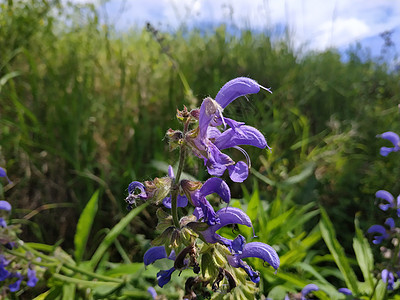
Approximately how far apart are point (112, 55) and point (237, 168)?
347 centimetres

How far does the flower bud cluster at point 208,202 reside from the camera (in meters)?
0.86

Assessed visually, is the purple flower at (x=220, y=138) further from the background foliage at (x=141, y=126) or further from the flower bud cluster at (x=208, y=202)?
the background foliage at (x=141, y=126)

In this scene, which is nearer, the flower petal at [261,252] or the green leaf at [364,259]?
the flower petal at [261,252]

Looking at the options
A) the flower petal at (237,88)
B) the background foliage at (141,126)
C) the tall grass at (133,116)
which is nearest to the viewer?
the flower petal at (237,88)

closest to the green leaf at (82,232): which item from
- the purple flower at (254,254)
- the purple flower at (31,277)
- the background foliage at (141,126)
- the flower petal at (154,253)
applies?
the background foliage at (141,126)

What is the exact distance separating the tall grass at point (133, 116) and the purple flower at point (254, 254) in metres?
1.11

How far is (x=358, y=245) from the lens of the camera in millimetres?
2164

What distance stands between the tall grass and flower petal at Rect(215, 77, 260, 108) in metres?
1.13

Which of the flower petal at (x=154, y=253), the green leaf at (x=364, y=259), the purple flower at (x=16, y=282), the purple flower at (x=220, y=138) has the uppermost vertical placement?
the purple flower at (x=220, y=138)

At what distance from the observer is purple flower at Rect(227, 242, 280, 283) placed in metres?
0.98

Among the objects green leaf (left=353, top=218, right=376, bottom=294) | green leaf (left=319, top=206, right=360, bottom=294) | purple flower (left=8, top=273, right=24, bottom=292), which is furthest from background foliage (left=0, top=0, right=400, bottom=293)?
purple flower (left=8, top=273, right=24, bottom=292)

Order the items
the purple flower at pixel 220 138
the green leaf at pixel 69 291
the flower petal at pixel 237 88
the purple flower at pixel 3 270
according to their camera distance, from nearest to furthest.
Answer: the purple flower at pixel 220 138, the flower petal at pixel 237 88, the purple flower at pixel 3 270, the green leaf at pixel 69 291

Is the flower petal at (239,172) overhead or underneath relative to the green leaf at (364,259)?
overhead

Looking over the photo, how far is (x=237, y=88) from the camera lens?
0.96m
